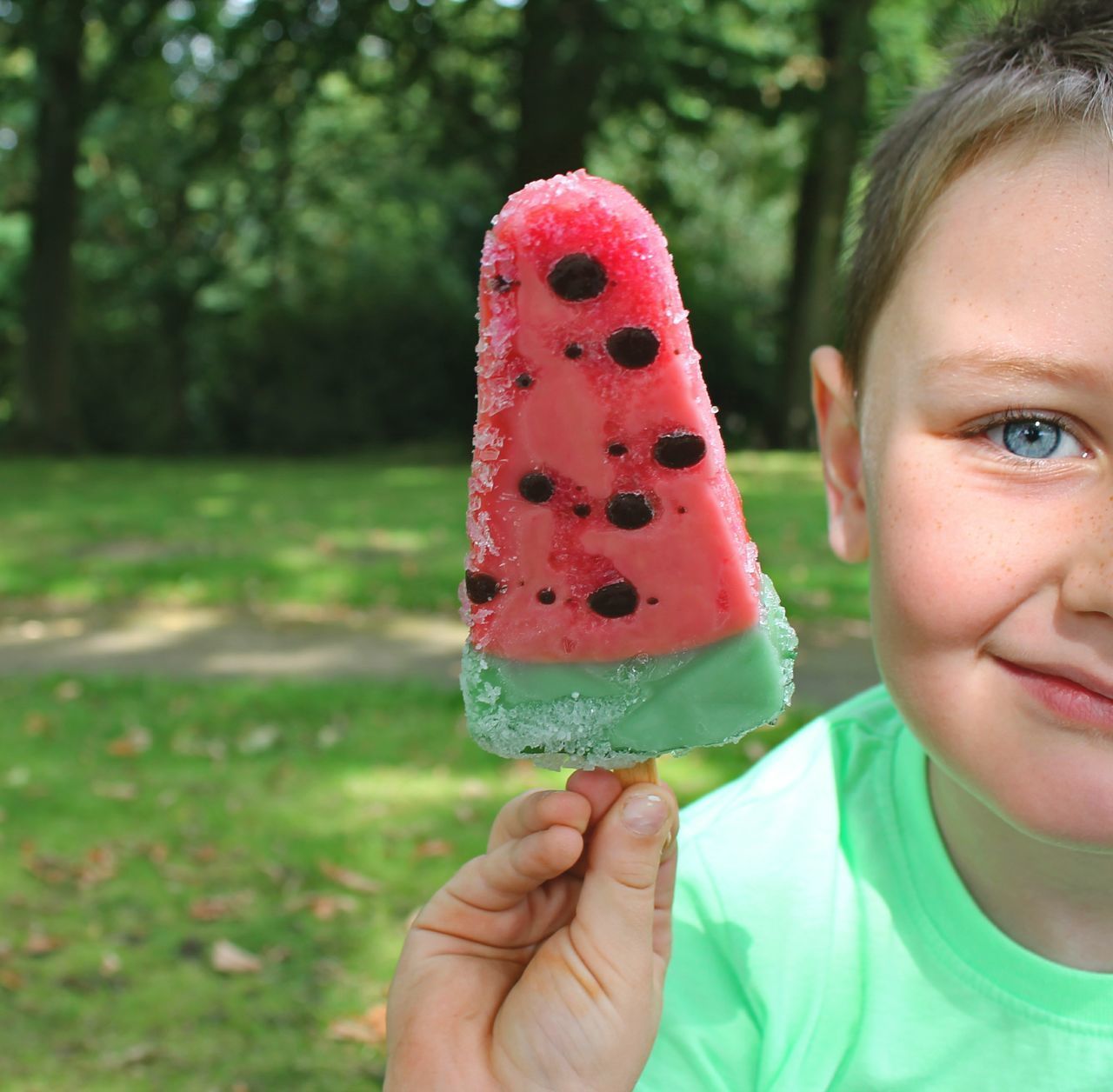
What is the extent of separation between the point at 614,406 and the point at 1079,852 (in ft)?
2.84

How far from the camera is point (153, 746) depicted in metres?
5.00

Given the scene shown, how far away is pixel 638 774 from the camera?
1.58m

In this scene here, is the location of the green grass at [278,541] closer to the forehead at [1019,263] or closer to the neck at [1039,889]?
the neck at [1039,889]

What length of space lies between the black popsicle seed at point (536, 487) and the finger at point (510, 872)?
1.27ft

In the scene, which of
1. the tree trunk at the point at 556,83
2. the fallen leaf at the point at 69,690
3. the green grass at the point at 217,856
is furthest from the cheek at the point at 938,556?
the tree trunk at the point at 556,83

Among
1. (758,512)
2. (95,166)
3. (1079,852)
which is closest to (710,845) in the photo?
(1079,852)

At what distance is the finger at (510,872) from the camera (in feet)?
4.96

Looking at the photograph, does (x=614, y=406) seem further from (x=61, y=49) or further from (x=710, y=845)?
(x=61, y=49)

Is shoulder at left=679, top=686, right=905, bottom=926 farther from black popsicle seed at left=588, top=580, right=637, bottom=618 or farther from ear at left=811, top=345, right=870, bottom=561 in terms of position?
black popsicle seed at left=588, top=580, right=637, bottom=618

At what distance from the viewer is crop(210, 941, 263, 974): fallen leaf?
11.2 ft

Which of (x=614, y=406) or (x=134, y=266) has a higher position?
(x=614, y=406)

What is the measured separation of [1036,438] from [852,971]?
817 millimetres

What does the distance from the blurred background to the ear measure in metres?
0.44

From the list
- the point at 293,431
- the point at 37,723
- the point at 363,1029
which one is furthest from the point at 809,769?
the point at 293,431
